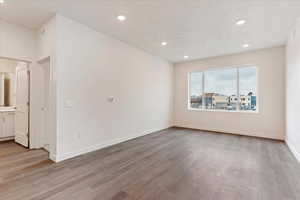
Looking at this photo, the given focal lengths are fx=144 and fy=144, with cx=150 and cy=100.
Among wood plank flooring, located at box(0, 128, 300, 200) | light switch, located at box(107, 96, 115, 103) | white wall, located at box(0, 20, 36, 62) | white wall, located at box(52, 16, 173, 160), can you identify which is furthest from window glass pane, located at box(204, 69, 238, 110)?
white wall, located at box(0, 20, 36, 62)

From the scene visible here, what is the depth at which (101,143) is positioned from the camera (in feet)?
11.9

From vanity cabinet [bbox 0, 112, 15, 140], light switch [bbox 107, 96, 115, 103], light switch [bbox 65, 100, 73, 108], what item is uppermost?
light switch [bbox 107, 96, 115, 103]

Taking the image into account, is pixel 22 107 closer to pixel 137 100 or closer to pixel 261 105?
pixel 137 100

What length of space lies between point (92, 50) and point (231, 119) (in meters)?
5.09

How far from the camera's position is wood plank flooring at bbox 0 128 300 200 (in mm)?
1887

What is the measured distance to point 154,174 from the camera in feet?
7.85

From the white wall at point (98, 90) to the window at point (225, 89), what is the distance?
2.08m

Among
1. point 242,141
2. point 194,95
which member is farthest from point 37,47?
point 242,141

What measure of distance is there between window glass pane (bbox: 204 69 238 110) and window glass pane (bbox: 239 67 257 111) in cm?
20

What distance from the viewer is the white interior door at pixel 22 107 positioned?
362cm

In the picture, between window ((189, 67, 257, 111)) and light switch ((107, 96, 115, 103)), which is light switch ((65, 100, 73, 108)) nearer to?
light switch ((107, 96, 115, 103))

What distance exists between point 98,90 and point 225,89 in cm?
465

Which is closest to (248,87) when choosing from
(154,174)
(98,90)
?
(154,174)

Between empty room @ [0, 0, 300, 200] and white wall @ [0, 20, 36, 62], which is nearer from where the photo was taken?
empty room @ [0, 0, 300, 200]
